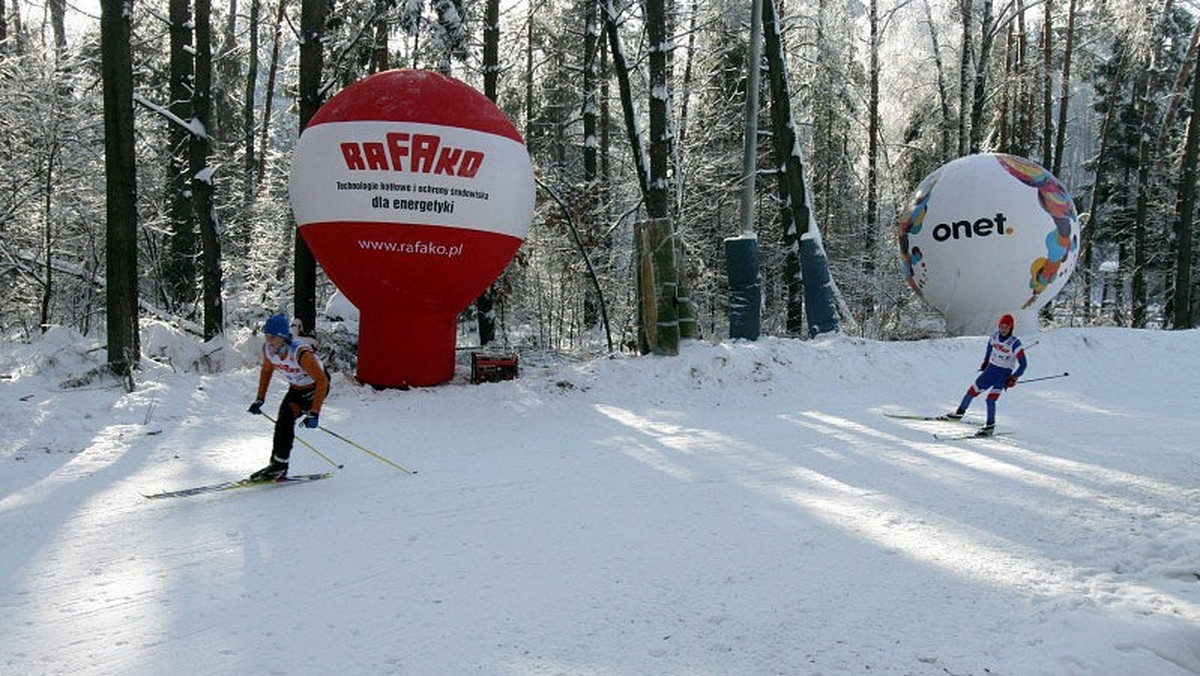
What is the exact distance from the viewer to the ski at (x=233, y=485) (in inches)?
231

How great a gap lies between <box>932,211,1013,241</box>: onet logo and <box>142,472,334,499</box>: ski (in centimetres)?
1114

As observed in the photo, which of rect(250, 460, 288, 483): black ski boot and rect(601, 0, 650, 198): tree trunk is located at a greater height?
rect(601, 0, 650, 198): tree trunk

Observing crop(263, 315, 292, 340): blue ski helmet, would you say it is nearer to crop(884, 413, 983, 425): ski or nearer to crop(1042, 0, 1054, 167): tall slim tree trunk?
crop(884, 413, 983, 425): ski

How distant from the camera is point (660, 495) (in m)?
6.02

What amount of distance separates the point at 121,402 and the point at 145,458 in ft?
6.85

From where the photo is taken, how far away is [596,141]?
67.1ft

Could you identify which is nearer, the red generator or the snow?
the snow

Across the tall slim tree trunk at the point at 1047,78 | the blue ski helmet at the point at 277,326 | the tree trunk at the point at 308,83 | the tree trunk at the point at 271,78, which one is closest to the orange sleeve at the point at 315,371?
the blue ski helmet at the point at 277,326

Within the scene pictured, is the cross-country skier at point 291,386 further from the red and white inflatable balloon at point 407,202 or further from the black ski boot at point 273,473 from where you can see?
the red and white inflatable balloon at point 407,202

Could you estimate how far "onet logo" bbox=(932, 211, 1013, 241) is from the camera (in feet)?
42.5

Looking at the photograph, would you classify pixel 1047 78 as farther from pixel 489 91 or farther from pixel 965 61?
pixel 489 91

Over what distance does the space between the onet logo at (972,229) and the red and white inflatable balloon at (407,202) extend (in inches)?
296

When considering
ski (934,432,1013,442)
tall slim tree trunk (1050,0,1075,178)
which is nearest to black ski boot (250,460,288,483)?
ski (934,432,1013,442)

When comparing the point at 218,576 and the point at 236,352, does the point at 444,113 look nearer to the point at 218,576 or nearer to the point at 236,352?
the point at 236,352
